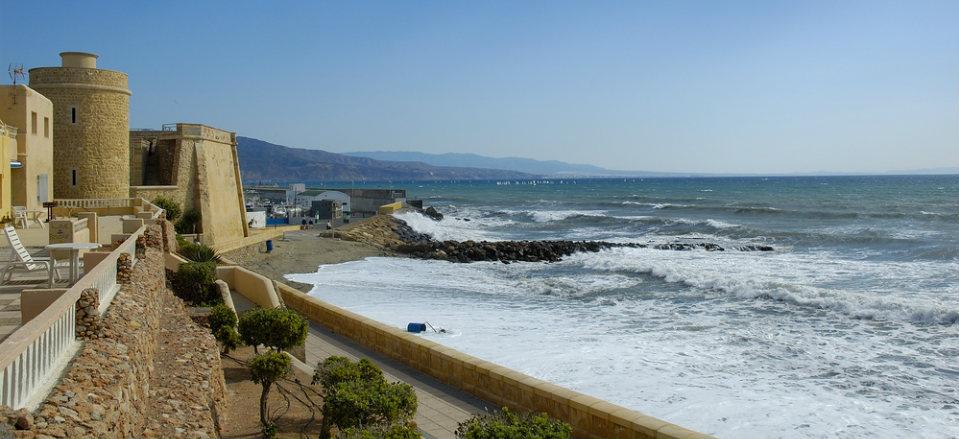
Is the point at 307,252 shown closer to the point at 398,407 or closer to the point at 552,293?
the point at 552,293

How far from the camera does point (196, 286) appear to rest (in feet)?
41.0

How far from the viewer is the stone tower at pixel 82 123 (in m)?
18.4

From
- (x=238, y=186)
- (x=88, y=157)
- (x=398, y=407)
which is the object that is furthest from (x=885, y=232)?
(x=398, y=407)

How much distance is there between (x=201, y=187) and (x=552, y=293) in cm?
1086

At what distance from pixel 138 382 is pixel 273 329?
12.5 feet

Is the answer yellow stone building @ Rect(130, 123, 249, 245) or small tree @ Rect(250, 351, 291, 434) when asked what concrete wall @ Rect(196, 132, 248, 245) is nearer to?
yellow stone building @ Rect(130, 123, 249, 245)

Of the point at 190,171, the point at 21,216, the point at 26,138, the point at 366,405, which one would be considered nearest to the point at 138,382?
the point at 366,405

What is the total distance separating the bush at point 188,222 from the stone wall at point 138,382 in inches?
518

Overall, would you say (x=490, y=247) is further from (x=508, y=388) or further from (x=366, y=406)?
(x=366, y=406)

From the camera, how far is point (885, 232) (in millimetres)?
38969

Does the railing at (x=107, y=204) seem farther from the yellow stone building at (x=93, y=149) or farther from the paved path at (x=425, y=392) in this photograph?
the paved path at (x=425, y=392)

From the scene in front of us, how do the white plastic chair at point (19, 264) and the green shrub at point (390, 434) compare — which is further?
the white plastic chair at point (19, 264)

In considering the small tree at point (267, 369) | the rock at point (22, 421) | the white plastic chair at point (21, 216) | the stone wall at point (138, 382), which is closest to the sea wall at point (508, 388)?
the small tree at point (267, 369)

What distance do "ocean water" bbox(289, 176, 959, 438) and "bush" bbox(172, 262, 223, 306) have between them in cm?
341
